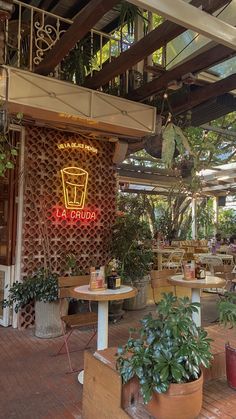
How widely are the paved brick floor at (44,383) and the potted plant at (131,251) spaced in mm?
1049

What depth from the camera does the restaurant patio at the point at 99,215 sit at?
1.70 meters

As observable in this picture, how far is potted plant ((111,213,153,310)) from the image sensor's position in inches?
198

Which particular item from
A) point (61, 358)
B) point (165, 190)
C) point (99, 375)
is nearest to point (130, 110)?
point (61, 358)

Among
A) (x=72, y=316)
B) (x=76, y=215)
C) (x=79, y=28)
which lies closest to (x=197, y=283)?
(x=72, y=316)

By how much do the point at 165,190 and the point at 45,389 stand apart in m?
10.3

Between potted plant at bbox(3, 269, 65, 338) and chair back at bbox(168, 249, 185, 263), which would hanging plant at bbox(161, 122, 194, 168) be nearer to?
potted plant at bbox(3, 269, 65, 338)

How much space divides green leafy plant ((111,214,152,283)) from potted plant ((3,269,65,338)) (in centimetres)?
117

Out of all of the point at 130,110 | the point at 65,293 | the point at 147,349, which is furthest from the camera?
the point at 130,110

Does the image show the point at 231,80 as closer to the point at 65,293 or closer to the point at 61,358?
the point at 65,293

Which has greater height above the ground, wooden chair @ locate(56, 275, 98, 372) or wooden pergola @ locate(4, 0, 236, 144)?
wooden pergola @ locate(4, 0, 236, 144)

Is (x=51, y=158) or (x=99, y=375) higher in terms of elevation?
(x=51, y=158)

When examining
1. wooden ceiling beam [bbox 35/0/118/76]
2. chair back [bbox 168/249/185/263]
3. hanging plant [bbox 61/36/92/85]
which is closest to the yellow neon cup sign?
hanging plant [bbox 61/36/92/85]

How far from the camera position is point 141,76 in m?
4.89

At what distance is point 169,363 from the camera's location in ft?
4.94
